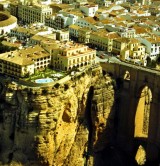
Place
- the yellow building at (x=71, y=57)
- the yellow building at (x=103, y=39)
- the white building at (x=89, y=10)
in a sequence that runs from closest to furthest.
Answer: the yellow building at (x=71, y=57) → the yellow building at (x=103, y=39) → the white building at (x=89, y=10)

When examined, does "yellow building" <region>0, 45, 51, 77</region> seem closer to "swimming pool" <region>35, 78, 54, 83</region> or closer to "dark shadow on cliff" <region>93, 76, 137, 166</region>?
"swimming pool" <region>35, 78, 54, 83</region>

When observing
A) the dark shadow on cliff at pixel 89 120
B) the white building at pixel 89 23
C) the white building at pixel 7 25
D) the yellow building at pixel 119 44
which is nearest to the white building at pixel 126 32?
the yellow building at pixel 119 44

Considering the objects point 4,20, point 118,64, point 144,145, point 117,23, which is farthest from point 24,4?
point 144,145

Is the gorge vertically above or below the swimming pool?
below

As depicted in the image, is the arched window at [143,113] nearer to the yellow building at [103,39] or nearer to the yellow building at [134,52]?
the yellow building at [134,52]

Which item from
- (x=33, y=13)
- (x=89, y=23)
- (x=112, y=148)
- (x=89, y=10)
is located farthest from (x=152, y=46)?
(x=33, y=13)

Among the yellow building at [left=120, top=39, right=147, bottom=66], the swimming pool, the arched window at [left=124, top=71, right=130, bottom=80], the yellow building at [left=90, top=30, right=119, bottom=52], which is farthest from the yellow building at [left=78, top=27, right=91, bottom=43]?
the swimming pool
